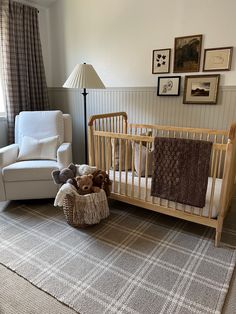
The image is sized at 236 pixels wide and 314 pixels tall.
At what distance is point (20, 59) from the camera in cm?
308

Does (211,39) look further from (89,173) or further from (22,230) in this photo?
(22,230)

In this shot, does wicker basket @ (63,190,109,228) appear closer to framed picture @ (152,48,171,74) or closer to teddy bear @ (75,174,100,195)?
teddy bear @ (75,174,100,195)

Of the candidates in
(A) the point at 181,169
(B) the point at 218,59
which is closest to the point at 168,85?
(B) the point at 218,59

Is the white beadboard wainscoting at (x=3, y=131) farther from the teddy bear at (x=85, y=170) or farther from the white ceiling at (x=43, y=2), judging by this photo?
the white ceiling at (x=43, y=2)

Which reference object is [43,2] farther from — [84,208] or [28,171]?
[84,208]

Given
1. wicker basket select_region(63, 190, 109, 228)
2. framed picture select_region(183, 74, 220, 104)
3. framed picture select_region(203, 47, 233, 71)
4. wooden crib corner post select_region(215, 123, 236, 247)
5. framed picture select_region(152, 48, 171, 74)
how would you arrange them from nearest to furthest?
wooden crib corner post select_region(215, 123, 236, 247)
wicker basket select_region(63, 190, 109, 228)
framed picture select_region(203, 47, 233, 71)
framed picture select_region(183, 74, 220, 104)
framed picture select_region(152, 48, 171, 74)

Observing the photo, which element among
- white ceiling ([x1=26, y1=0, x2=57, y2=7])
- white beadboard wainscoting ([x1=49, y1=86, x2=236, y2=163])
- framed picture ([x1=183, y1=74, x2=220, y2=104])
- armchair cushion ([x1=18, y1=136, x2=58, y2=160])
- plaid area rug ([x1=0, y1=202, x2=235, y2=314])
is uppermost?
white ceiling ([x1=26, y1=0, x2=57, y2=7])

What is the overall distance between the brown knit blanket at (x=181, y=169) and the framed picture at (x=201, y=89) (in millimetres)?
963

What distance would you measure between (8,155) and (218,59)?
2.41 meters

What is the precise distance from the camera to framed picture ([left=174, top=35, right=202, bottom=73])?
2.42 m

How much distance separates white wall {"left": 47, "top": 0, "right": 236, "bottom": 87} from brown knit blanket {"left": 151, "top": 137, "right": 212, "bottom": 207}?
3.54ft

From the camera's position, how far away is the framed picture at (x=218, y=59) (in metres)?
2.29

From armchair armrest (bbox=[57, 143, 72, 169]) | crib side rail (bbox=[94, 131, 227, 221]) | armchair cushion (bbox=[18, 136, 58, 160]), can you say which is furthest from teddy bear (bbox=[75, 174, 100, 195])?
armchair cushion (bbox=[18, 136, 58, 160])

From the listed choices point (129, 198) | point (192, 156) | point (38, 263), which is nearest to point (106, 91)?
point (129, 198)
